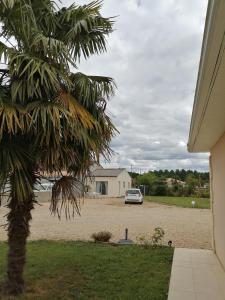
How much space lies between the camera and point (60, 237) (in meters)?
11.8

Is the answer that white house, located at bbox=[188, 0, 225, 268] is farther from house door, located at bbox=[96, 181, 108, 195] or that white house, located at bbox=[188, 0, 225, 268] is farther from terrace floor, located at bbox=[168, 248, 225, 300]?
house door, located at bbox=[96, 181, 108, 195]

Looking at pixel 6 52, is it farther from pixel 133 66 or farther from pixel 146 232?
pixel 146 232

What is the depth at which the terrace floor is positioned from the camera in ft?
18.5

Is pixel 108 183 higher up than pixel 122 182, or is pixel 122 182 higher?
pixel 122 182

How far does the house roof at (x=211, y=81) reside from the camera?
230 centimetres

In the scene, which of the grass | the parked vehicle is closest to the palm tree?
the grass

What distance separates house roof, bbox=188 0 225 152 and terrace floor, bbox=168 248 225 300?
2.74 meters

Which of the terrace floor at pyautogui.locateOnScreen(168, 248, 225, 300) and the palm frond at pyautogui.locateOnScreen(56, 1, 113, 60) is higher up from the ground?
the palm frond at pyautogui.locateOnScreen(56, 1, 113, 60)

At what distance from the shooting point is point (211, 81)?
3.52 m

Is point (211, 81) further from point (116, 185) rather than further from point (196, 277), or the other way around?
point (116, 185)

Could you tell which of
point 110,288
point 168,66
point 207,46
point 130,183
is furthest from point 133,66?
point 130,183

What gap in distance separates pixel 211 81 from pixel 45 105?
84.6 inches

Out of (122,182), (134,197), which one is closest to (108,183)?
(122,182)

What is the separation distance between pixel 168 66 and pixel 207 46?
677 cm
